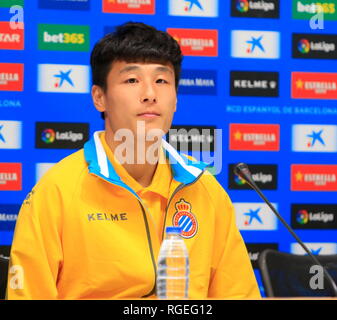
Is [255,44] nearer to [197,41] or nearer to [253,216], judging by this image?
[197,41]

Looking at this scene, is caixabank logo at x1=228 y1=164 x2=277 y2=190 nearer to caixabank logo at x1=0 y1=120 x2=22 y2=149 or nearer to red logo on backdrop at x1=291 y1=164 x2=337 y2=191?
red logo on backdrop at x1=291 y1=164 x2=337 y2=191

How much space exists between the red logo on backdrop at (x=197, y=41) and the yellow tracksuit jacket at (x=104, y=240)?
142 centimetres

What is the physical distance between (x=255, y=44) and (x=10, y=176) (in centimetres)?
155

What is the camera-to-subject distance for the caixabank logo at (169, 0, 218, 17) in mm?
3158

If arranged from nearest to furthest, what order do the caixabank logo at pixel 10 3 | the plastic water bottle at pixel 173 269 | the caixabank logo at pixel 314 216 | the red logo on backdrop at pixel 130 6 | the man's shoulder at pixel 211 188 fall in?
the plastic water bottle at pixel 173 269
the man's shoulder at pixel 211 188
the caixabank logo at pixel 10 3
the red logo on backdrop at pixel 130 6
the caixabank logo at pixel 314 216

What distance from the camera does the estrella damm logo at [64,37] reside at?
306 cm

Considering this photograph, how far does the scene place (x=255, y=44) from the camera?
10.6ft

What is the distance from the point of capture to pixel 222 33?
320 centimetres

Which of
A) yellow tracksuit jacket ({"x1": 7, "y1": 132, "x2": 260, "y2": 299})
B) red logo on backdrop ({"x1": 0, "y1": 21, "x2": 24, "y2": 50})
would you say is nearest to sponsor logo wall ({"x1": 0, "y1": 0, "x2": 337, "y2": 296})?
red logo on backdrop ({"x1": 0, "y1": 21, "x2": 24, "y2": 50})

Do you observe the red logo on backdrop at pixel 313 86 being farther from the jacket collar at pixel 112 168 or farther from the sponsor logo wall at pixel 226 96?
the jacket collar at pixel 112 168

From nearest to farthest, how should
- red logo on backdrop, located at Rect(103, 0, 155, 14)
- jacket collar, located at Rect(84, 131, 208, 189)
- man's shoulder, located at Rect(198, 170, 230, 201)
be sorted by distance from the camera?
jacket collar, located at Rect(84, 131, 208, 189), man's shoulder, located at Rect(198, 170, 230, 201), red logo on backdrop, located at Rect(103, 0, 155, 14)

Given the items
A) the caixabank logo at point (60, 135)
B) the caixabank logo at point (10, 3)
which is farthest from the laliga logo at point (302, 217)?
the caixabank logo at point (10, 3)

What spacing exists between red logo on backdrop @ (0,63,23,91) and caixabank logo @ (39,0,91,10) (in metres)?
0.35
